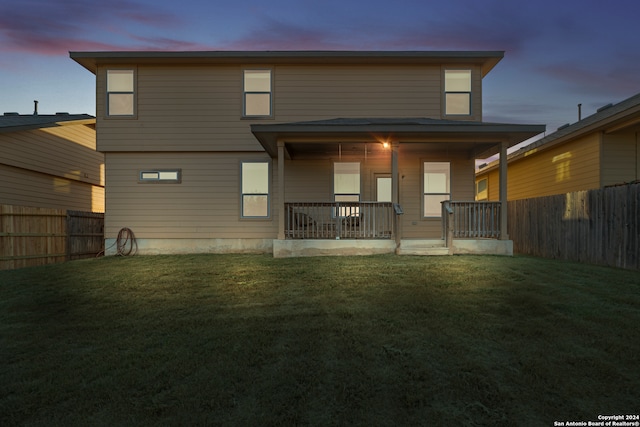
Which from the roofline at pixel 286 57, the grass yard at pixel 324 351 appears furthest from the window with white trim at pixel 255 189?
the grass yard at pixel 324 351

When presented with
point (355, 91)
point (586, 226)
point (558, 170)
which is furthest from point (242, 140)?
point (558, 170)

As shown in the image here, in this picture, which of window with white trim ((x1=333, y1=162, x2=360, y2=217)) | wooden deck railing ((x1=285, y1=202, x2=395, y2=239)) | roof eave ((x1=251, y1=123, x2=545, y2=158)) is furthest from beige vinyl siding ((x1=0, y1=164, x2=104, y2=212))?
window with white trim ((x1=333, y1=162, x2=360, y2=217))

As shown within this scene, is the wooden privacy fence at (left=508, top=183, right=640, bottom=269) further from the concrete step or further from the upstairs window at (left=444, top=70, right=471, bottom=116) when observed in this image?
the upstairs window at (left=444, top=70, right=471, bottom=116)

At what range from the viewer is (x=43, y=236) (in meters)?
10.3

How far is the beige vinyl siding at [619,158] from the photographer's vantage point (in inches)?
414

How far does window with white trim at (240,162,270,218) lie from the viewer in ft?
36.4

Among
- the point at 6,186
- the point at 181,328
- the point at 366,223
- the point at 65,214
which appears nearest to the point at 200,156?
the point at 65,214

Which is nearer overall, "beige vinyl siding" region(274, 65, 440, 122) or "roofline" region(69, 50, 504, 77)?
"roofline" region(69, 50, 504, 77)

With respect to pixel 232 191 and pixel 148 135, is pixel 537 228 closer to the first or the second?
pixel 232 191

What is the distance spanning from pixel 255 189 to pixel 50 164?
837 centimetres

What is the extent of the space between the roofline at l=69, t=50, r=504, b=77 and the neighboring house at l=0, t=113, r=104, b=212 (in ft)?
11.8

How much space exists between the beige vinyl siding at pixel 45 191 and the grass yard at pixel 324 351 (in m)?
7.35

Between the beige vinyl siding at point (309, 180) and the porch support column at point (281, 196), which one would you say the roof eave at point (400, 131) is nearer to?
the porch support column at point (281, 196)

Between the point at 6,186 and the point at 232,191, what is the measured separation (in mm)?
7642
